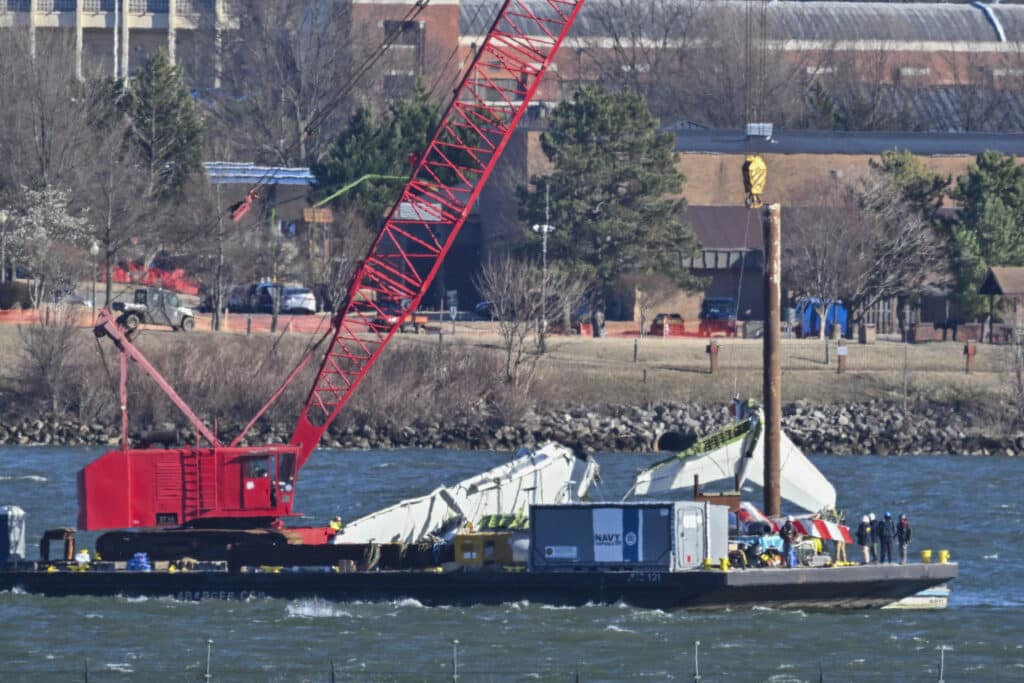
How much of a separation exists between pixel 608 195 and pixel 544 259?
6003mm

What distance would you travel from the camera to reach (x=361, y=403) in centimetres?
9062

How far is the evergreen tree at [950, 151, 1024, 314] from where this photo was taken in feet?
354

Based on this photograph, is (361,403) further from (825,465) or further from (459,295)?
(459,295)

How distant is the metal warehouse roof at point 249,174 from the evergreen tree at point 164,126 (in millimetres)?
2266

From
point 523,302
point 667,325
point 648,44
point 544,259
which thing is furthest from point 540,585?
point 648,44

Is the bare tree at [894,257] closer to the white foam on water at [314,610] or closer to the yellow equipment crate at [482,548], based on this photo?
the yellow equipment crate at [482,548]

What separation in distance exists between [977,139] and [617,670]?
8971 centimetres

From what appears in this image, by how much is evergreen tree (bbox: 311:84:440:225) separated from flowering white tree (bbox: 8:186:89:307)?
1320cm

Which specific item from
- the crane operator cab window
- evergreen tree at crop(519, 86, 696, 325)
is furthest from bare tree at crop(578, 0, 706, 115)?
the crane operator cab window

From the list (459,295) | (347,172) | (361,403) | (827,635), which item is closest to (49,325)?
(361,403)

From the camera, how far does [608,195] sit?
108 meters

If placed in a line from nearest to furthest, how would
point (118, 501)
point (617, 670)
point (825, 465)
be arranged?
1. point (617, 670)
2. point (118, 501)
3. point (825, 465)

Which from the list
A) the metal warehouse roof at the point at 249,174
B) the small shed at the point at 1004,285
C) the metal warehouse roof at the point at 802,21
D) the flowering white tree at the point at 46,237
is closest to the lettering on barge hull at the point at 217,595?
the flowering white tree at the point at 46,237

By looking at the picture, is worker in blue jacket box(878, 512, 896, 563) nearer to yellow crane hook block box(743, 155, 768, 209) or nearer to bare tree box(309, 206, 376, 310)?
yellow crane hook block box(743, 155, 768, 209)
